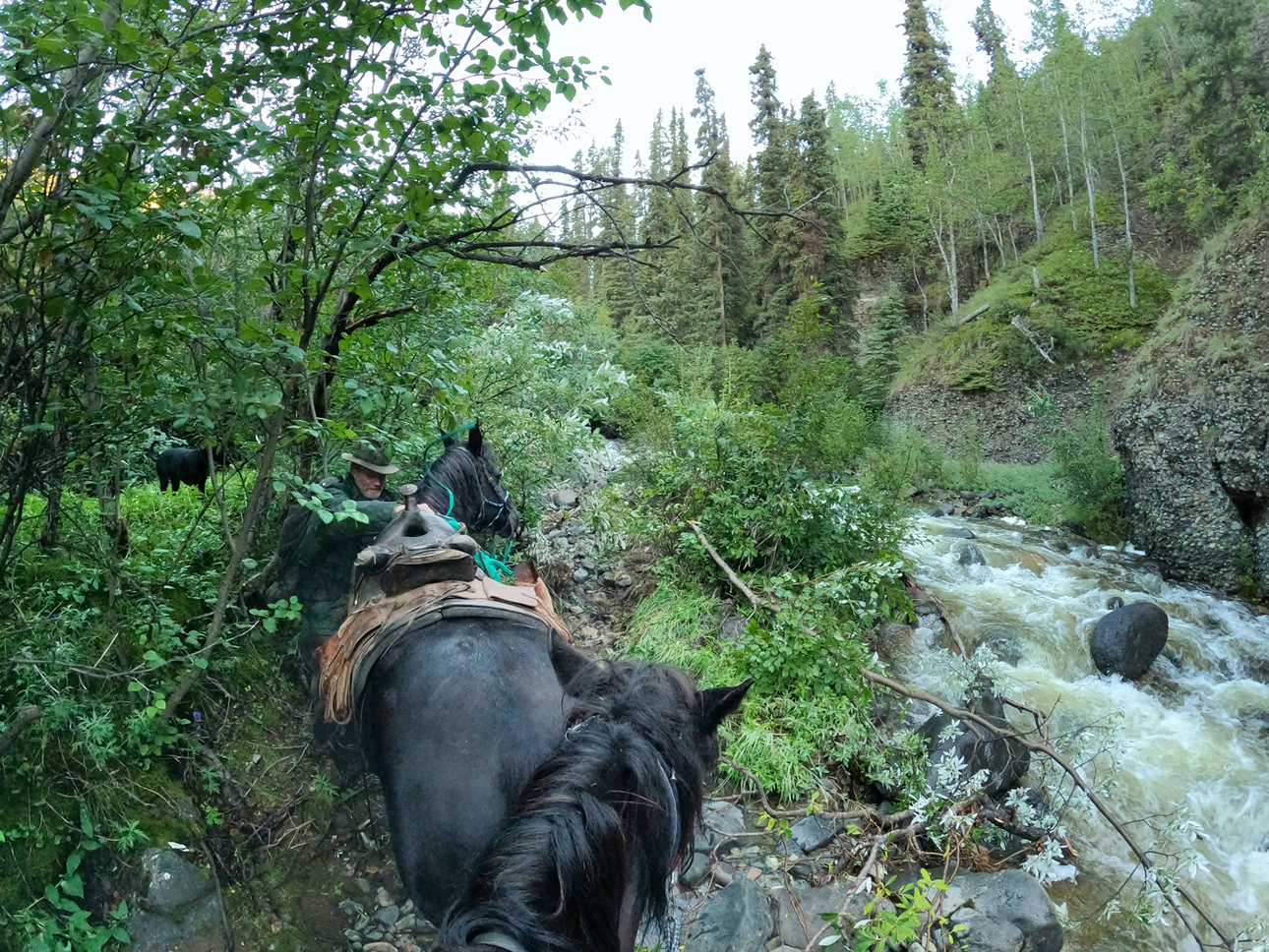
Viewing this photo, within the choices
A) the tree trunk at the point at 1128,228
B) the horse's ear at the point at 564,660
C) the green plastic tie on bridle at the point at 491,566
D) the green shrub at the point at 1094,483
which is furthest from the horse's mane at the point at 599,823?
the tree trunk at the point at 1128,228

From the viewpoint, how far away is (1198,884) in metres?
4.17

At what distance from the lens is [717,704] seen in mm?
1750

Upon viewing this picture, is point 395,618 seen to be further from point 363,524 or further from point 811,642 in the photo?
point 811,642

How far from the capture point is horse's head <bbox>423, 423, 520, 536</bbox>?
139 inches

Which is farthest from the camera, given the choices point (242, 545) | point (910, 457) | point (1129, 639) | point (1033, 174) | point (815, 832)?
point (1033, 174)

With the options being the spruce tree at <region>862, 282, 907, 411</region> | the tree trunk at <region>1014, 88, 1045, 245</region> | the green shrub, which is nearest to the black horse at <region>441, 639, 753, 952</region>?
the green shrub

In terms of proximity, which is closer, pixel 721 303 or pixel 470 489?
pixel 470 489

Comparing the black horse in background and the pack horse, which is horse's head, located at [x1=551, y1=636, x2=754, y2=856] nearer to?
the pack horse

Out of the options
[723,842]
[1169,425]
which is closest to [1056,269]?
[1169,425]

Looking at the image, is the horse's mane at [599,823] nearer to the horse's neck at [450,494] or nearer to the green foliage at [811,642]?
the horse's neck at [450,494]

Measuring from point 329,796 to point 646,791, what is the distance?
244 centimetres

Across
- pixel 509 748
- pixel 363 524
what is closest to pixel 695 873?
pixel 509 748

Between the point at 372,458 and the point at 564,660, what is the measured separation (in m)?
1.93

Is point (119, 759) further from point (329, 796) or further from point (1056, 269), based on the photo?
point (1056, 269)
